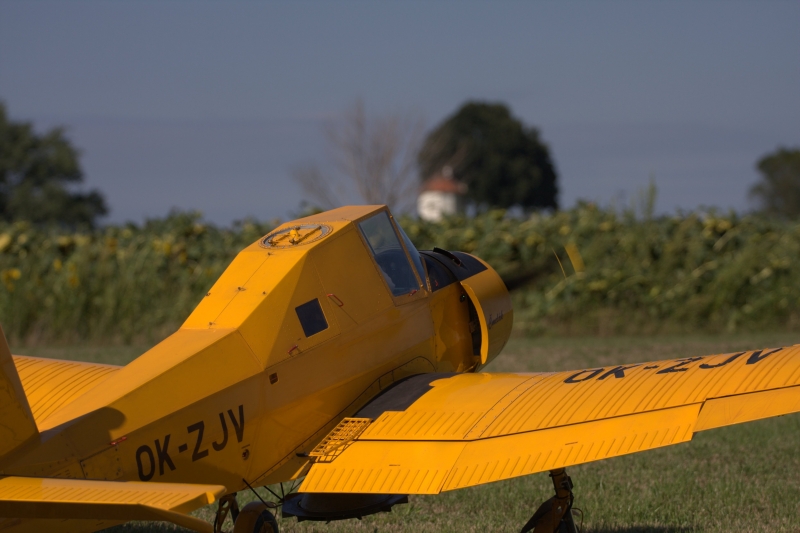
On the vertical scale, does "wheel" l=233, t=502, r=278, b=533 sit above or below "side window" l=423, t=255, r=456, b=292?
below

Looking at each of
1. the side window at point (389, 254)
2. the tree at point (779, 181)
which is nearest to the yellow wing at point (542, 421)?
the side window at point (389, 254)

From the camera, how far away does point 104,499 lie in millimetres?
3266

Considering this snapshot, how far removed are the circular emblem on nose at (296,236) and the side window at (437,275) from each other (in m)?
1.09

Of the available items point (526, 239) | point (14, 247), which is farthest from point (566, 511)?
point (14, 247)

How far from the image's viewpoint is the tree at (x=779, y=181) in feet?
247

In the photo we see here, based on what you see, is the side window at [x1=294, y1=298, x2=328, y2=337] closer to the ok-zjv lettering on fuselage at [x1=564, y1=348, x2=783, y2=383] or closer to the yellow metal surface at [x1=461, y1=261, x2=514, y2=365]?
the ok-zjv lettering on fuselage at [x1=564, y1=348, x2=783, y2=383]

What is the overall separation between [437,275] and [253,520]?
2.31m

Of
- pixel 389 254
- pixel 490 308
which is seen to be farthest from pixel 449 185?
pixel 389 254

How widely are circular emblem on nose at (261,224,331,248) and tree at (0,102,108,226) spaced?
45.4 meters

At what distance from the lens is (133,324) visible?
17.6 metres

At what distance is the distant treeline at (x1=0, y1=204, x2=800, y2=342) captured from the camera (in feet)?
57.5

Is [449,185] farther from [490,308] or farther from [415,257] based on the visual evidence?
[415,257]

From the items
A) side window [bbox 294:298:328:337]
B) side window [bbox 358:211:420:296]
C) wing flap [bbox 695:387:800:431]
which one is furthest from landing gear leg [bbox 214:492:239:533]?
wing flap [bbox 695:387:800:431]

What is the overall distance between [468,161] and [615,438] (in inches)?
2516
